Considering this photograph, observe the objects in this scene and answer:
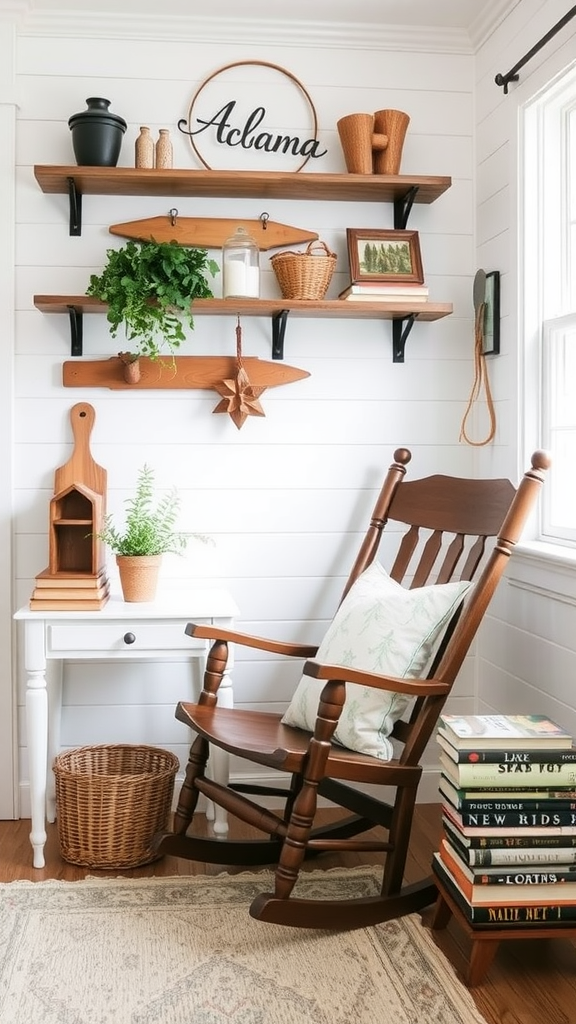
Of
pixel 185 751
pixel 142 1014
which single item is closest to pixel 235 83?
pixel 185 751

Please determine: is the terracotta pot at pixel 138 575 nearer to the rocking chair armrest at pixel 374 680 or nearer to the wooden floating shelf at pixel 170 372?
the wooden floating shelf at pixel 170 372

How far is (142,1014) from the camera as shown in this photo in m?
1.92

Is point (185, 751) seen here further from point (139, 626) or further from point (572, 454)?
point (572, 454)

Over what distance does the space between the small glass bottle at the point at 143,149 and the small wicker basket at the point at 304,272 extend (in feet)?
1.53

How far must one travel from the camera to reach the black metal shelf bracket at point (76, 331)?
2930 mm

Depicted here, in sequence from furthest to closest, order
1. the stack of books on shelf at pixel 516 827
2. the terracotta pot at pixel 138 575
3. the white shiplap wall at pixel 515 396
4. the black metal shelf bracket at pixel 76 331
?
1. the black metal shelf bracket at pixel 76 331
2. the terracotta pot at pixel 138 575
3. the white shiplap wall at pixel 515 396
4. the stack of books on shelf at pixel 516 827

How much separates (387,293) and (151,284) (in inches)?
27.8

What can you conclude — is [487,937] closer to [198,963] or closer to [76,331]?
[198,963]

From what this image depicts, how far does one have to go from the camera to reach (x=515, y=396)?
2.83 m

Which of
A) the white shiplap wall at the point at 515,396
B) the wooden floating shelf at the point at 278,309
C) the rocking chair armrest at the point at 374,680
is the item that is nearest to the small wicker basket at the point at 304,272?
the wooden floating shelf at the point at 278,309

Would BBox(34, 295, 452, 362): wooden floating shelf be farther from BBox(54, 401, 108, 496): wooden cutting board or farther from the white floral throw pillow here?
the white floral throw pillow

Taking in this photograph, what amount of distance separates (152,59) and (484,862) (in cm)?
249

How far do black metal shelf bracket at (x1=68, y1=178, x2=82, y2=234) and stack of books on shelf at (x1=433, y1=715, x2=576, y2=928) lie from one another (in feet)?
6.24

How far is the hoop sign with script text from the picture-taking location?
3021 mm
